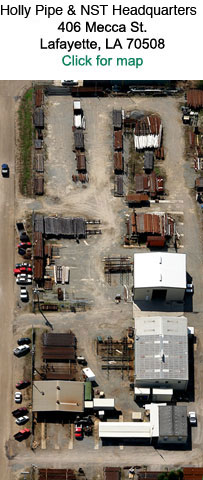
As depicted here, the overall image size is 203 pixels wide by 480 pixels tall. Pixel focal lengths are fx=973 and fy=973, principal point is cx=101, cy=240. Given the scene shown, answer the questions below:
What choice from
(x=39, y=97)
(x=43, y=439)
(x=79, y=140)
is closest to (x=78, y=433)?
(x=43, y=439)

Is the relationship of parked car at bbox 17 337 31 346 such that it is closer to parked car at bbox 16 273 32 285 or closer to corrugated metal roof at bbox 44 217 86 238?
parked car at bbox 16 273 32 285

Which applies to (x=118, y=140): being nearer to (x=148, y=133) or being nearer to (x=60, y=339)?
(x=148, y=133)

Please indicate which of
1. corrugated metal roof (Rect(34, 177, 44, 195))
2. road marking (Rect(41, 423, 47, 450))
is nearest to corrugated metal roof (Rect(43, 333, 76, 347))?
road marking (Rect(41, 423, 47, 450))

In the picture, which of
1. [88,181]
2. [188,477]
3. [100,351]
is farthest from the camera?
[88,181]

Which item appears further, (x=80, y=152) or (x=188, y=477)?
(x=80, y=152)

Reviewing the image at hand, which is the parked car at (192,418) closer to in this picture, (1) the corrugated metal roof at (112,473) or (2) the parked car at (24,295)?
(1) the corrugated metal roof at (112,473)

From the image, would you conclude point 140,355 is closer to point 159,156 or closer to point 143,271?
point 143,271

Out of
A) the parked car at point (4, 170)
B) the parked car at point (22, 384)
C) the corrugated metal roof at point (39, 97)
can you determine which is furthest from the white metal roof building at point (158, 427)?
the corrugated metal roof at point (39, 97)
